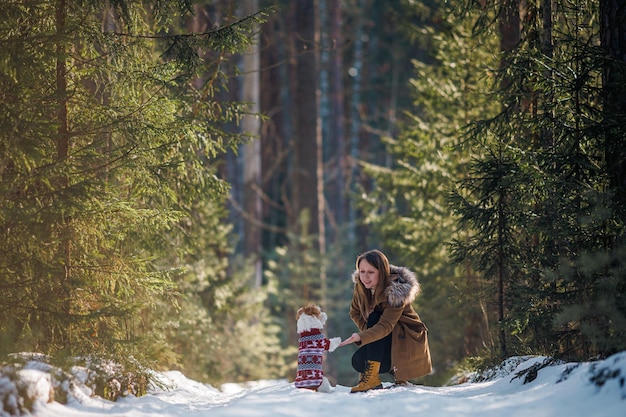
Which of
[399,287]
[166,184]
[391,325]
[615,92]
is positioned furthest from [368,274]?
[615,92]

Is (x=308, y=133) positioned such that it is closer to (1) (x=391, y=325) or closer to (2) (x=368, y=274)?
(2) (x=368, y=274)

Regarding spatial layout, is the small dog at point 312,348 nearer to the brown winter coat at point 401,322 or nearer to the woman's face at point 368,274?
the brown winter coat at point 401,322

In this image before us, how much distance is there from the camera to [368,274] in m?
7.50


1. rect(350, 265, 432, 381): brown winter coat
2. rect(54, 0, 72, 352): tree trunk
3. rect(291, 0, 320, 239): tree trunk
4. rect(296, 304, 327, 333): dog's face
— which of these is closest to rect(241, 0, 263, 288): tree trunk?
rect(291, 0, 320, 239): tree trunk

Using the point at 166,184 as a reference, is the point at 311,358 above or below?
below

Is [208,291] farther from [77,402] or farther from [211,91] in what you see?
[77,402]

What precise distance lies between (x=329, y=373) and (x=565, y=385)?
15.0 m

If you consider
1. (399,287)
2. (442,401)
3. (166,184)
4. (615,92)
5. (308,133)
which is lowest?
(442,401)

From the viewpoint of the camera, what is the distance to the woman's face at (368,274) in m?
7.45

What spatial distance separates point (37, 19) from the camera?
6.96 metres

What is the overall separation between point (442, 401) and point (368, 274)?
196cm

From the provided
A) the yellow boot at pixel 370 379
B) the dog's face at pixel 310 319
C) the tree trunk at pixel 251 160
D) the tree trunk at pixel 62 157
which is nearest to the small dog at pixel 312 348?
the dog's face at pixel 310 319

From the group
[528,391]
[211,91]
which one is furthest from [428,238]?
[528,391]

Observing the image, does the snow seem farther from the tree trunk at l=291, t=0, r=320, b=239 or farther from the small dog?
the tree trunk at l=291, t=0, r=320, b=239
